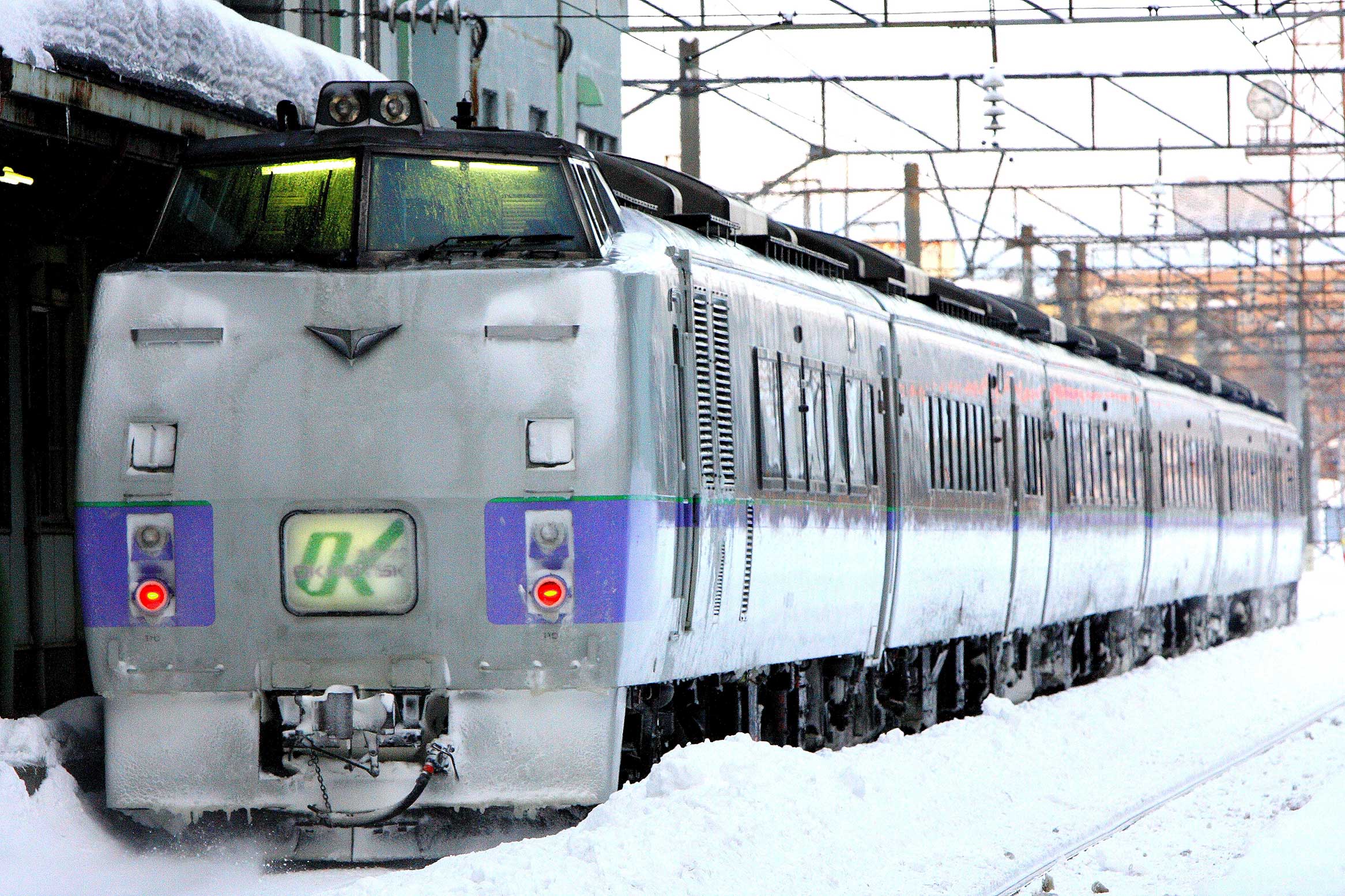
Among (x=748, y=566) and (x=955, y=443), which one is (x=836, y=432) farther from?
(x=955, y=443)

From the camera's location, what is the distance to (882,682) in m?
16.8

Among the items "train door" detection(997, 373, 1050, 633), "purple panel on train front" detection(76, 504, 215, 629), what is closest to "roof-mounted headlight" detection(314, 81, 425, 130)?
"purple panel on train front" detection(76, 504, 215, 629)

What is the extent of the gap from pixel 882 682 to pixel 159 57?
7830 mm

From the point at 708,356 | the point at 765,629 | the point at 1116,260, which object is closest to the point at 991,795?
the point at 765,629

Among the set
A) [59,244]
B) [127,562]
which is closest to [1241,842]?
[127,562]

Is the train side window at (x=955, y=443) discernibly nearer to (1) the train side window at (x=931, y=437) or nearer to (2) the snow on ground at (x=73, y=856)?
(1) the train side window at (x=931, y=437)

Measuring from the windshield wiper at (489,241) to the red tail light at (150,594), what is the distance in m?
1.84

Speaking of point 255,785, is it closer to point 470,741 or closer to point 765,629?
point 470,741

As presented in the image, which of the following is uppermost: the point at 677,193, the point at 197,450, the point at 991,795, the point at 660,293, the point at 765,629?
the point at 677,193

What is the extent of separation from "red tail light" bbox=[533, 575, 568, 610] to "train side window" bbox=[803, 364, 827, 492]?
3.78 meters

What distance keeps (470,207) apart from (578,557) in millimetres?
1763

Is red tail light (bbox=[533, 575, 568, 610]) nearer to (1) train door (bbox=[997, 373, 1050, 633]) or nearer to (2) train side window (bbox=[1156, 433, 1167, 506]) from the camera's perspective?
(1) train door (bbox=[997, 373, 1050, 633])

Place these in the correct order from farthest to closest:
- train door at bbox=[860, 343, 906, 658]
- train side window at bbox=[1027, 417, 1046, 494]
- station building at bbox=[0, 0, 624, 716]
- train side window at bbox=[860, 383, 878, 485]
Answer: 1. train side window at bbox=[1027, 417, 1046, 494]
2. train door at bbox=[860, 343, 906, 658]
3. train side window at bbox=[860, 383, 878, 485]
4. station building at bbox=[0, 0, 624, 716]

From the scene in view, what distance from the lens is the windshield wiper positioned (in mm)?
9977
